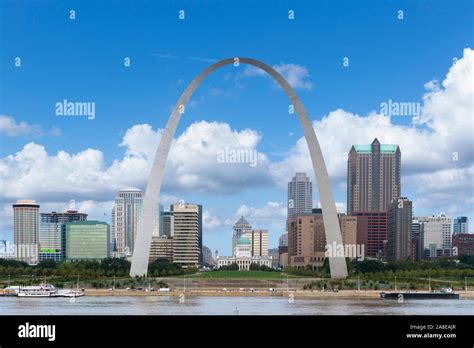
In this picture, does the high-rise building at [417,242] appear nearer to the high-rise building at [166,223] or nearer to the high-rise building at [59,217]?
the high-rise building at [166,223]

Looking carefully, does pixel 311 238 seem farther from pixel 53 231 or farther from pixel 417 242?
pixel 53 231

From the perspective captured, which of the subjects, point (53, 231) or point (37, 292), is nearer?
point (37, 292)

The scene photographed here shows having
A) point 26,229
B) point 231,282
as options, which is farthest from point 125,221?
point 231,282

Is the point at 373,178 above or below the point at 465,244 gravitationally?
above

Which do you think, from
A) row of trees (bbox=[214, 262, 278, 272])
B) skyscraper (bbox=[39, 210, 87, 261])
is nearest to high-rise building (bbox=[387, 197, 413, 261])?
row of trees (bbox=[214, 262, 278, 272])
